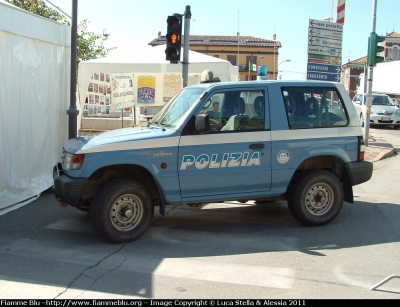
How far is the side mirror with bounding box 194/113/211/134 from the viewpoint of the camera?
5914mm

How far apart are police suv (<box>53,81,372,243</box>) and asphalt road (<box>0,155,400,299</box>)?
0.45m

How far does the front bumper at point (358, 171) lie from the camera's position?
6.68m

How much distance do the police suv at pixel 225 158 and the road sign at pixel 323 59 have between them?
20.4 feet

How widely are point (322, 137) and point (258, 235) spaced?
1.61 metres

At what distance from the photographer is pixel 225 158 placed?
242 inches

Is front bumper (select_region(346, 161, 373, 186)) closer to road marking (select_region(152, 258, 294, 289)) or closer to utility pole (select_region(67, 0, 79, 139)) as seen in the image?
road marking (select_region(152, 258, 294, 289))

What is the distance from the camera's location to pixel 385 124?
25.0 m

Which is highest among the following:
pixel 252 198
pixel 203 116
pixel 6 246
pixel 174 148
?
pixel 203 116

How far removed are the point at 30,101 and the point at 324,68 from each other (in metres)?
7.96

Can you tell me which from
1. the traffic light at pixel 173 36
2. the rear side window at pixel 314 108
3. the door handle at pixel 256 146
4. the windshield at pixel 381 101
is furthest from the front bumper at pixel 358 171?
the windshield at pixel 381 101

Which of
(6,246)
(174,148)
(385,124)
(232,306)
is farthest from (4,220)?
(385,124)

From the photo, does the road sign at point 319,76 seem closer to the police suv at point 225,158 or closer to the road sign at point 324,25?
the road sign at point 324,25

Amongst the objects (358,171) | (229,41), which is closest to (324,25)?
(358,171)

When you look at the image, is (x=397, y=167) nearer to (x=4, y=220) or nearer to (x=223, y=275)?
(x=223, y=275)
